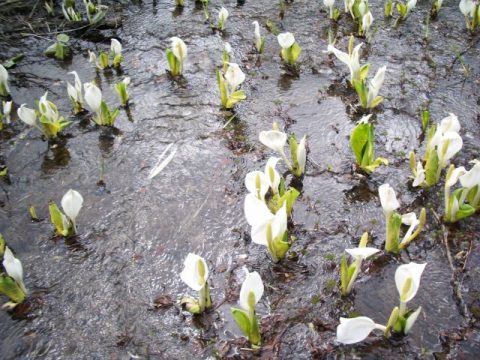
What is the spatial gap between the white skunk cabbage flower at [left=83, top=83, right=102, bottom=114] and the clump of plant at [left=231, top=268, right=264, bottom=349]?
1.82 metres

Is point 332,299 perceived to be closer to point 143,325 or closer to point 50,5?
point 143,325

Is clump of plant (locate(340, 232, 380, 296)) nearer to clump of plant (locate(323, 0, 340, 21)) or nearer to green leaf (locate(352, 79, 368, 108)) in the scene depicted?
green leaf (locate(352, 79, 368, 108))

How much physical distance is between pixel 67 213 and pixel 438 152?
1.98 m

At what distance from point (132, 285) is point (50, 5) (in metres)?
3.63

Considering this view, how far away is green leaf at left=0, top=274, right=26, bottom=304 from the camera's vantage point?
6.65ft

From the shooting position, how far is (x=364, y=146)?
8.38 feet

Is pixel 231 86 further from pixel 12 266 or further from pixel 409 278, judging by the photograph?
pixel 409 278

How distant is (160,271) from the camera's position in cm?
226

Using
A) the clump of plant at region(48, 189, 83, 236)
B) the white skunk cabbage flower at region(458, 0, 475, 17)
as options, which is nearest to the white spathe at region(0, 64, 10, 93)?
the clump of plant at region(48, 189, 83, 236)

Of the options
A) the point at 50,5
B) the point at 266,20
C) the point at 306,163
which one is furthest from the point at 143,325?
the point at 50,5

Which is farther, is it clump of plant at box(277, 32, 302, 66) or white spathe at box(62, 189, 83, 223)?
clump of plant at box(277, 32, 302, 66)

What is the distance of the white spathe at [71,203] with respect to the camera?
2.33 metres

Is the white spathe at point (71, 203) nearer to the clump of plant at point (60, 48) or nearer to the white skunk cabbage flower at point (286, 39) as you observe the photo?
the white skunk cabbage flower at point (286, 39)

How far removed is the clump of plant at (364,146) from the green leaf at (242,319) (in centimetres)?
123
